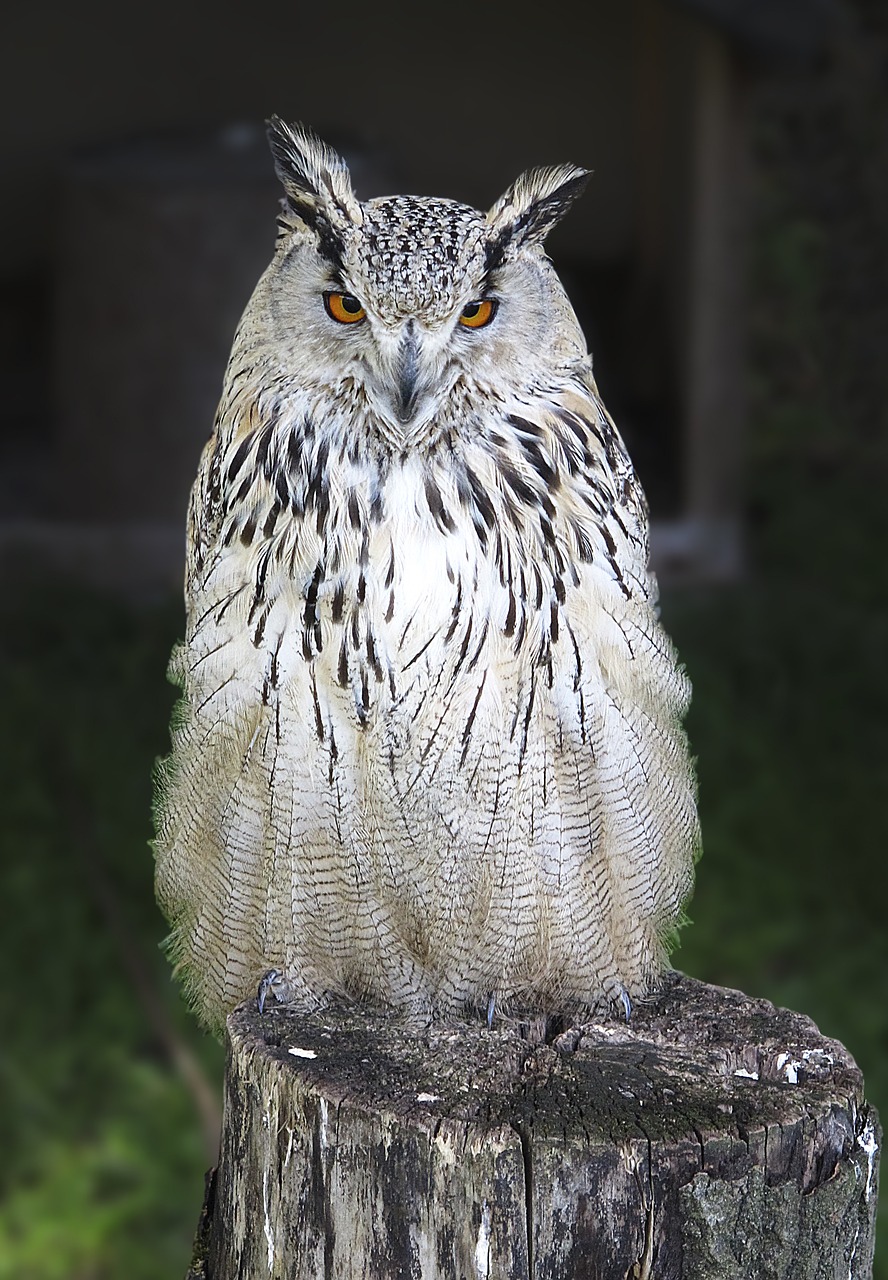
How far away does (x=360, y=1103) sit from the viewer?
1995 millimetres

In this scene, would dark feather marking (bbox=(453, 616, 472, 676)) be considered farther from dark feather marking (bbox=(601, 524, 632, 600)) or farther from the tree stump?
the tree stump

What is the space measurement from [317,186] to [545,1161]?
4.28ft

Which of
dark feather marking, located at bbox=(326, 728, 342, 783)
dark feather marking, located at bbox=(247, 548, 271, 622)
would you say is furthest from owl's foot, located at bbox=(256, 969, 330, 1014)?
dark feather marking, located at bbox=(247, 548, 271, 622)

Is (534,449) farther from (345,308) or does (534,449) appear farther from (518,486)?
(345,308)

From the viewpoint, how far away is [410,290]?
2031 mm

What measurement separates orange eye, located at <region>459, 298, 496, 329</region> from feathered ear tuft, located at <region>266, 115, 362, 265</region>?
18cm

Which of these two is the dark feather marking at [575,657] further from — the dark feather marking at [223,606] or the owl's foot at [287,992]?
the owl's foot at [287,992]

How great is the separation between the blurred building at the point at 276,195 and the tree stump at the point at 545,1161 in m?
4.77

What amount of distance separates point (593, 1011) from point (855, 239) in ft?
21.7

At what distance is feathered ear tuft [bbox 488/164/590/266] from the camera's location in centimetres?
215

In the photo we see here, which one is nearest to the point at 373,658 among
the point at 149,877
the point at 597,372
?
the point at 149,877

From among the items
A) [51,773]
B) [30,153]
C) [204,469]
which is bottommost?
[51,773]

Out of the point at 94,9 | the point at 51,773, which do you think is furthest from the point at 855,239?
the point at 51,773

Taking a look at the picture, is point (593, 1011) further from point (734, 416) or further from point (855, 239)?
point (855, 239)
